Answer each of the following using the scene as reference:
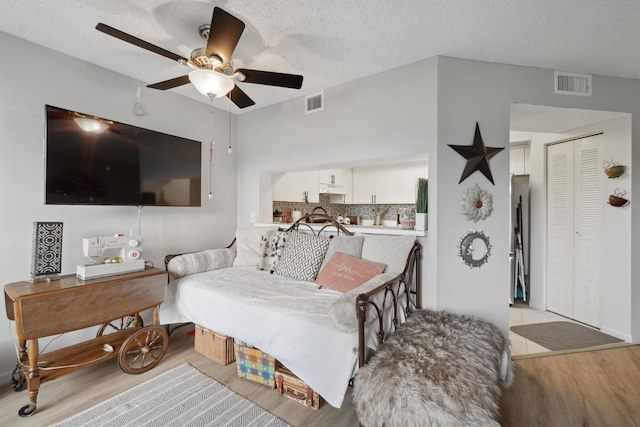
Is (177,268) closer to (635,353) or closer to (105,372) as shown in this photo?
(105,372)

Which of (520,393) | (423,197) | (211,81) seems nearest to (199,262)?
(211,81)

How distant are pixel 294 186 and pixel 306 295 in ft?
6.75

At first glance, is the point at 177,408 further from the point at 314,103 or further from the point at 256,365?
the point at 314,103

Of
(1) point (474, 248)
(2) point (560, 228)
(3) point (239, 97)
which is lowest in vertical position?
(1) point (474, 248)

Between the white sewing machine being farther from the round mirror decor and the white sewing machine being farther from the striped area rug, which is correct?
the round mirror decor

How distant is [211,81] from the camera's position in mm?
1619

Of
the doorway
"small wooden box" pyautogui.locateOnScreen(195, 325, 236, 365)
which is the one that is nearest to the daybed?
"small wooden box" pyautogui.locateOnScreen(195, 325, 236, 365)

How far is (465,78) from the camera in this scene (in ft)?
7.39

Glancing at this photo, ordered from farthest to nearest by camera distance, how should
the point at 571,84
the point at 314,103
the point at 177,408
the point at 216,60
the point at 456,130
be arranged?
1. the point at 314,103
2. the point at 571,84
3. the point at 456,130
4. the point at 177,408
5. the point at 216,60

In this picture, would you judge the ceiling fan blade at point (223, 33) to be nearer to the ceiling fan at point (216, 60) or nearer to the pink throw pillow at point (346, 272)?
the ceiling fan at point (216, 60)

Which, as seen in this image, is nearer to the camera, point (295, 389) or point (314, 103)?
point (295, 389)

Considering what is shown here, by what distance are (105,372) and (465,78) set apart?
363cm

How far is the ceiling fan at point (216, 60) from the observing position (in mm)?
1397

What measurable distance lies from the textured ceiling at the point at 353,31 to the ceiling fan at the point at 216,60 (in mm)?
324
